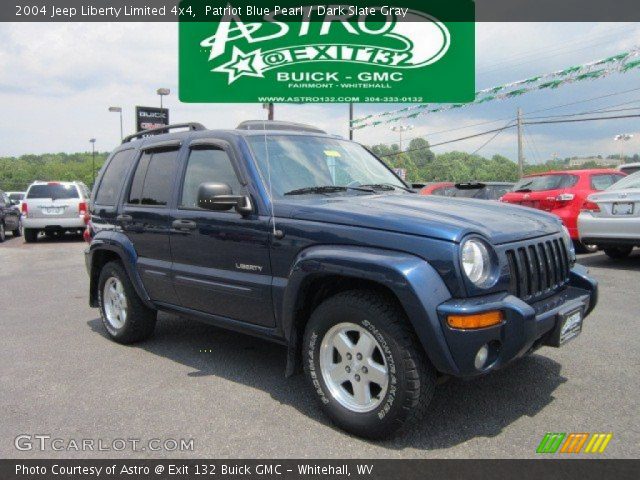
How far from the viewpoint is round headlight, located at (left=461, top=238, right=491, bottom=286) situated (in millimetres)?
2748

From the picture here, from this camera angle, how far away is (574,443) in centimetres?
289

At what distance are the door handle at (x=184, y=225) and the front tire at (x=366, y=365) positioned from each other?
1.35m

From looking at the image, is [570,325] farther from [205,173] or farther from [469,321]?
[205,173]

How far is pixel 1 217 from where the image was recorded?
→ 1628 cm

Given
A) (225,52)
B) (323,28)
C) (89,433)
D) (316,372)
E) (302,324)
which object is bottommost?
(89,433)

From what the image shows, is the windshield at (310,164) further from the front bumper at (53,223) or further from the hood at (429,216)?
the front bumper at (53,223)

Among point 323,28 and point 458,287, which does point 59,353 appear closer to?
point 458,287

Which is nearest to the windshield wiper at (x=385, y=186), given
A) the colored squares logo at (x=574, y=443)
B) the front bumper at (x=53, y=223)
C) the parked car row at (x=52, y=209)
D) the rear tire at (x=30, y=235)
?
the colored squares logo at (x=574, y=443)

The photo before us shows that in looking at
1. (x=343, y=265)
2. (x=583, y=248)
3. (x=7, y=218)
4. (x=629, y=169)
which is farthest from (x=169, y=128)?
(x=7, y=218)

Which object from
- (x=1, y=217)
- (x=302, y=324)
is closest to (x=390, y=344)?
(x=302, y=324)

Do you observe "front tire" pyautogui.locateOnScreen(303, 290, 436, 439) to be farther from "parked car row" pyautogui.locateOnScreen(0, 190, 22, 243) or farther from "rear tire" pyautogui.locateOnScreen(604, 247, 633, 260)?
"parked car row" pyautogui.locateOnScreen(0, 190, 22, 243)

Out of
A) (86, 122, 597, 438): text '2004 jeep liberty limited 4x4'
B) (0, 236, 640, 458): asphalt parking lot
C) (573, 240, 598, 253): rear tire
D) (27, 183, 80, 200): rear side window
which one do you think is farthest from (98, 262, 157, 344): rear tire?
(27, 183, 80, 200): rear side window

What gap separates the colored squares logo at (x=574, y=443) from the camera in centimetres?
284

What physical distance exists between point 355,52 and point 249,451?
13.6 meters
